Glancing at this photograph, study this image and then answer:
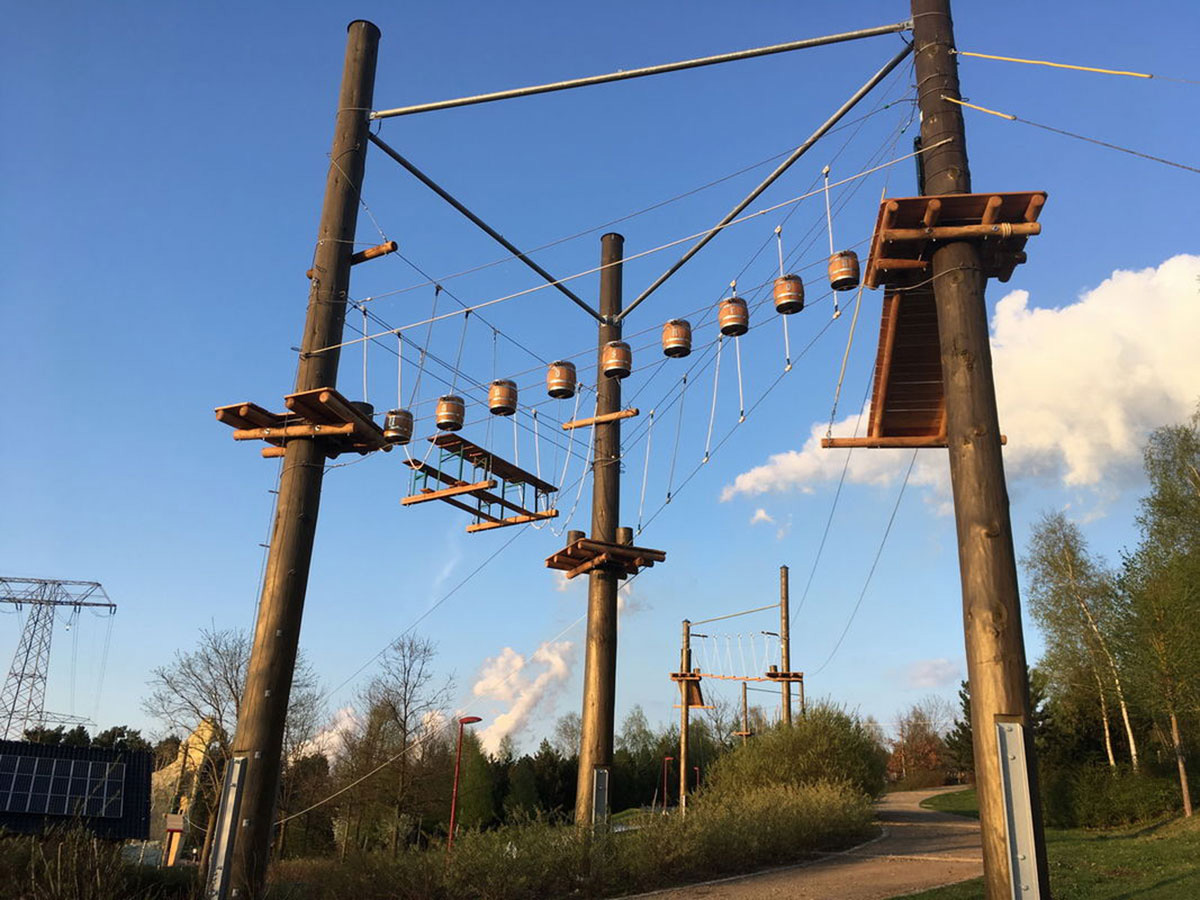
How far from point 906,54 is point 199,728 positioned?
36.2m

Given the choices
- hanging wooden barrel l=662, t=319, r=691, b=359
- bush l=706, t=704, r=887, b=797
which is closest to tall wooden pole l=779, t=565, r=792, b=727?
bush l=706, t=704, r=887, b=797

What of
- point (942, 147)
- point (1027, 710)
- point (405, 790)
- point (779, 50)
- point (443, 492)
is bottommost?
point (405, 790)

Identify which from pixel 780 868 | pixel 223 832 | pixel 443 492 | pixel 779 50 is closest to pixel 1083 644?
pixel 780 868

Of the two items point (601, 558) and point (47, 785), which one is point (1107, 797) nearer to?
point (601, 558)

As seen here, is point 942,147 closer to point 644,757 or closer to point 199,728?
point 199,728

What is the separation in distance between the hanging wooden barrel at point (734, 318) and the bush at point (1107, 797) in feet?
77.8

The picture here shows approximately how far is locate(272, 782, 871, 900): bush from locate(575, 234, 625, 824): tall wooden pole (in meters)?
0.80

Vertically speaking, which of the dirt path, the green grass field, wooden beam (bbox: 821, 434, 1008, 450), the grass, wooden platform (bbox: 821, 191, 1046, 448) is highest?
wooden platform (bbox: 821, 191, 1046, 448)

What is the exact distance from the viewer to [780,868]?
13102 mm

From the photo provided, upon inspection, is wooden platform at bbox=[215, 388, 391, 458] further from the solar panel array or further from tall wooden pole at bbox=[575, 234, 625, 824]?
the solar panel array

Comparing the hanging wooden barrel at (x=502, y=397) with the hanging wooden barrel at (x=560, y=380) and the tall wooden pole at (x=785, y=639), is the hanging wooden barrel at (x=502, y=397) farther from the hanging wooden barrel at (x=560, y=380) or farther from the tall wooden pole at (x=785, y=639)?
the tall wooden pole at (x=785, y=639)

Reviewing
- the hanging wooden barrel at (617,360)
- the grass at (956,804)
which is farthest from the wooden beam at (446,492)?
the grass at (956,804)

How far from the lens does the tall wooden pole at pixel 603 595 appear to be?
12.0 meters

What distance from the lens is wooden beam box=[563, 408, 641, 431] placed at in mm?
12859
